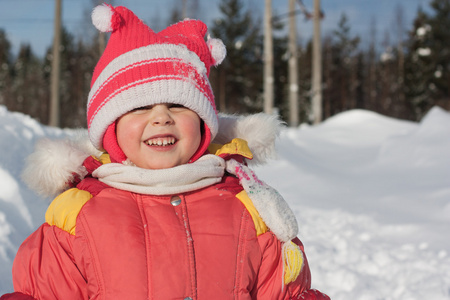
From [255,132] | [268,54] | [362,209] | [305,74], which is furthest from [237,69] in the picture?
[255,132]

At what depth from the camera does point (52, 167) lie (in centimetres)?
169

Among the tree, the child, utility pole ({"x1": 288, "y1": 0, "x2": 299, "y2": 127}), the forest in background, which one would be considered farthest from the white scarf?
the tree

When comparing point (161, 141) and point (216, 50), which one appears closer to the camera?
point (161, 141)

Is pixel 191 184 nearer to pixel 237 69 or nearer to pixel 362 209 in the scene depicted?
pixel 362 209

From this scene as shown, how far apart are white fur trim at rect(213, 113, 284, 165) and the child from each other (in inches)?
6.1

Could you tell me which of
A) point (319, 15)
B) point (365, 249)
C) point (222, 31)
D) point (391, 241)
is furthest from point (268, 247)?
point (222, 31)

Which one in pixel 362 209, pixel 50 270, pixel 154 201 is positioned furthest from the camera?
pixel 362 209

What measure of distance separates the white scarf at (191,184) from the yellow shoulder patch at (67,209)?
0.11 metres

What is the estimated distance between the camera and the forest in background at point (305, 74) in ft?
104

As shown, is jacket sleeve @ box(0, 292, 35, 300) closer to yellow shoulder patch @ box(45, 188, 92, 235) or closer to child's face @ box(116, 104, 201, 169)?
yellow shoulder patch @ box(45, 188, 92, 235)

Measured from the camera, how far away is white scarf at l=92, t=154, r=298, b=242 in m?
1.57

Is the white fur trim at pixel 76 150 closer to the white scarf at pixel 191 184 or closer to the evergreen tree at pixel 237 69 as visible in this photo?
the white scarf at pixel 191 184

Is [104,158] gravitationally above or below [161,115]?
below

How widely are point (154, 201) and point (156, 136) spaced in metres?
0.22
